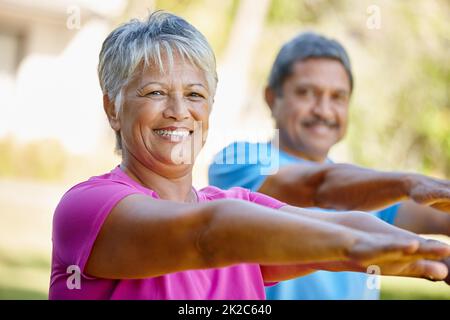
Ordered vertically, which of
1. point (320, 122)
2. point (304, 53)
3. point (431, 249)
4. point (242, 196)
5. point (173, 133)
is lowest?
point (431, 249)

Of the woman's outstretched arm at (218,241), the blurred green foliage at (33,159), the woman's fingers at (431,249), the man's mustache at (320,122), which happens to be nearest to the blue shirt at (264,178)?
the man's mustache at (320,122)

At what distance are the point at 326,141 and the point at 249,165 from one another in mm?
564

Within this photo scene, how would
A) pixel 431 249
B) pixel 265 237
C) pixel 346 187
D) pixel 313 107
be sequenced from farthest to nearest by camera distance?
pixel 313 107 → pixel 346 187 → pixel 265 237 → pixel 431 249

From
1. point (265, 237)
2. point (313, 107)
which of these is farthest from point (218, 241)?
point (313, 107)

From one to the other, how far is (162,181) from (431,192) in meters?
0.64

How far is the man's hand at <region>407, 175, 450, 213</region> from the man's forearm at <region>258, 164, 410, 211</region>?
0.09 metres

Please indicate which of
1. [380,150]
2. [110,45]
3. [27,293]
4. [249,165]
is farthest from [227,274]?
[380,150]

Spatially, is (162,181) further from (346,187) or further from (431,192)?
(346,187)

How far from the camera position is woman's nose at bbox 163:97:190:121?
5.92 ft

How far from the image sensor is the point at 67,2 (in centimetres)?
1159

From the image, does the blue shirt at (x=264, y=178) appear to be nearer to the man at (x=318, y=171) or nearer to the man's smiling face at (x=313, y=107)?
the man at (x=318, y=171)

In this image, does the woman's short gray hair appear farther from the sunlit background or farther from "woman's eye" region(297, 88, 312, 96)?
the sunlit background

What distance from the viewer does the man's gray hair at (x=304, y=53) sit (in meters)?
3.41

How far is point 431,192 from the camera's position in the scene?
2.01 metres
